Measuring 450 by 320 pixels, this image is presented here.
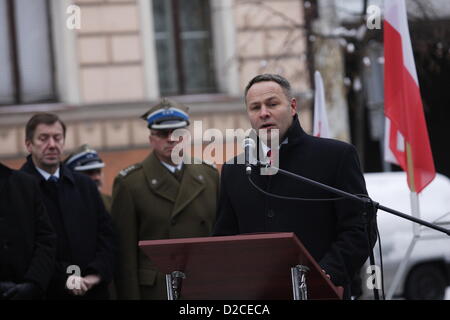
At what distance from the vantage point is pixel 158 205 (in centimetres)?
741

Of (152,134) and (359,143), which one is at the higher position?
(152,134)

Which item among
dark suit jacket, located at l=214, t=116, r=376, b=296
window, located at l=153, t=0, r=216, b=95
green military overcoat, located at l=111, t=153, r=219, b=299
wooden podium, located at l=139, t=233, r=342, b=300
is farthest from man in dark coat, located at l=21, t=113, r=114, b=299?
window, located at l=153, t=0, r=216, b=95

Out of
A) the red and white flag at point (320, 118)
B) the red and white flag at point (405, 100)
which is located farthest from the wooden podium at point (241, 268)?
the red and white flag at point (320, 118)

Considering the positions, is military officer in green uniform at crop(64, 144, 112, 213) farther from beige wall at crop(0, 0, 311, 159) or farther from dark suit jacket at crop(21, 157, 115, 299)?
beige wall at crop(0, 0, 311, 159)

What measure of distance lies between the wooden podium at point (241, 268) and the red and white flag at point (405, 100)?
2671mm

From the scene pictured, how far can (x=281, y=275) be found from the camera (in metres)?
4.62

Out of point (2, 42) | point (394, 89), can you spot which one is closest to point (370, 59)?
point (2, 42)

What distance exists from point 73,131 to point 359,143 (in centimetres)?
383

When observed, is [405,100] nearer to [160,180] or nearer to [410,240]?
[160,180]

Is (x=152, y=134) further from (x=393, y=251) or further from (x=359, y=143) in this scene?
(x=359, y=143)

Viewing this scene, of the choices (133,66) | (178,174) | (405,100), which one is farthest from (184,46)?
(405,100)

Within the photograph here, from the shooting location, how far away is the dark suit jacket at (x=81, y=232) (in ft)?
23.2
